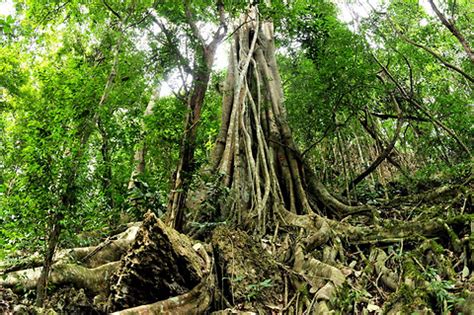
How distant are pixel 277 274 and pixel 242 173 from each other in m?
1.98

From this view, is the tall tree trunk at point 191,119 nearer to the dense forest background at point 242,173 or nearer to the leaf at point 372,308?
the dense forest background at point 242,173

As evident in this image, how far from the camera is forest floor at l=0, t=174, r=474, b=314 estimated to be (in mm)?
2668

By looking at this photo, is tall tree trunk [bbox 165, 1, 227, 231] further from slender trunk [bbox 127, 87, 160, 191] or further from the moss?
the moss

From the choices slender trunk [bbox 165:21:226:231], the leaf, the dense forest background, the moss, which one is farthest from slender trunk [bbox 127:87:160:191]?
the moss

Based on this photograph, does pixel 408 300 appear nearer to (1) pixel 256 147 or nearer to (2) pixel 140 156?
(1) pixel 256 147

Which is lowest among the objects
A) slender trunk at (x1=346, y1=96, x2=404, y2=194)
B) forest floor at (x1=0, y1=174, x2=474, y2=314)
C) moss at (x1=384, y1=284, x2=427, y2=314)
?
moss at (x1=384, y1=284, x2=427, y2=314)

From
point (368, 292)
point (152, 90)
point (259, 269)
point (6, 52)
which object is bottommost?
point (368, 292)

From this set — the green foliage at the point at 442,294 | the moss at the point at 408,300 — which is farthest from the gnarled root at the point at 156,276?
the green foliage at the point at 442,294

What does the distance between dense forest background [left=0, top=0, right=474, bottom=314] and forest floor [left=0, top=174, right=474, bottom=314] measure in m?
0.01

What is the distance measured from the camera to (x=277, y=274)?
135 inches

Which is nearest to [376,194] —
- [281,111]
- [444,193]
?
[444,193]

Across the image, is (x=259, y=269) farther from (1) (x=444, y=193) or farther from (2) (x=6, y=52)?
(2) (x=6, y=52)

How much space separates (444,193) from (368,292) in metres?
2.08

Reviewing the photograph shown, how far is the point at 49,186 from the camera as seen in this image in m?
3.00
